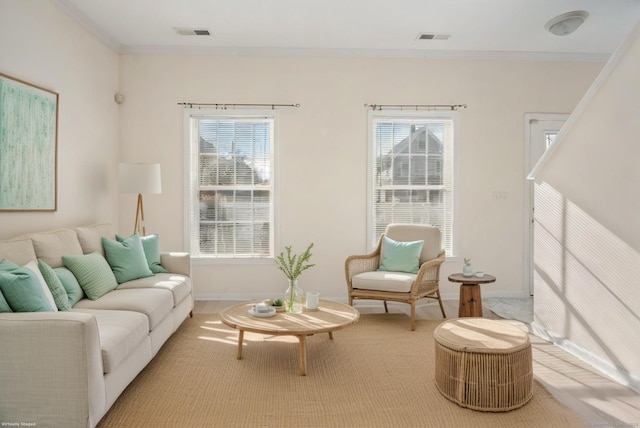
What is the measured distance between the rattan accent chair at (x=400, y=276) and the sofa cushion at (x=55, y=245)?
244 centimetres

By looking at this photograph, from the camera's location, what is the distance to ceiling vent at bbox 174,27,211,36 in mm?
4832

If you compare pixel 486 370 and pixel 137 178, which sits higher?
pixel 137 178

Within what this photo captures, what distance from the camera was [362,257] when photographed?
15.7 ft

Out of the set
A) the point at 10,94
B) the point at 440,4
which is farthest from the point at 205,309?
the point at 440,4

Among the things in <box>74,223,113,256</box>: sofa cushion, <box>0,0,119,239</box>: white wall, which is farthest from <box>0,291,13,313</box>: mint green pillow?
<box>74,223,113,256</box>: sofa cushion

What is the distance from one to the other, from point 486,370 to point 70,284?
2.74 meters

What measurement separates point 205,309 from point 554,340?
11.0 ft

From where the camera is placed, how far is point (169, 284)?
3.91 metres

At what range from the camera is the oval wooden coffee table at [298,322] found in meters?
3.08

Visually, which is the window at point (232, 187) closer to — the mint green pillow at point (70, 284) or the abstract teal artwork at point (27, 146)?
the abstract teal artwork at point (27, 146)

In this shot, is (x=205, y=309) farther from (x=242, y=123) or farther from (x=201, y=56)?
(x=201, y=56)

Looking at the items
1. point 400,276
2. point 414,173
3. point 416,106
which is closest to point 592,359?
point 400,276

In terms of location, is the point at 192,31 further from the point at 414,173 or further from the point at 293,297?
the point at 293,297

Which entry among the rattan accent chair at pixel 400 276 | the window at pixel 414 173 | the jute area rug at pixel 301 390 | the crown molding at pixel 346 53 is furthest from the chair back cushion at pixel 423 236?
the crown molding at pixel 346 53
